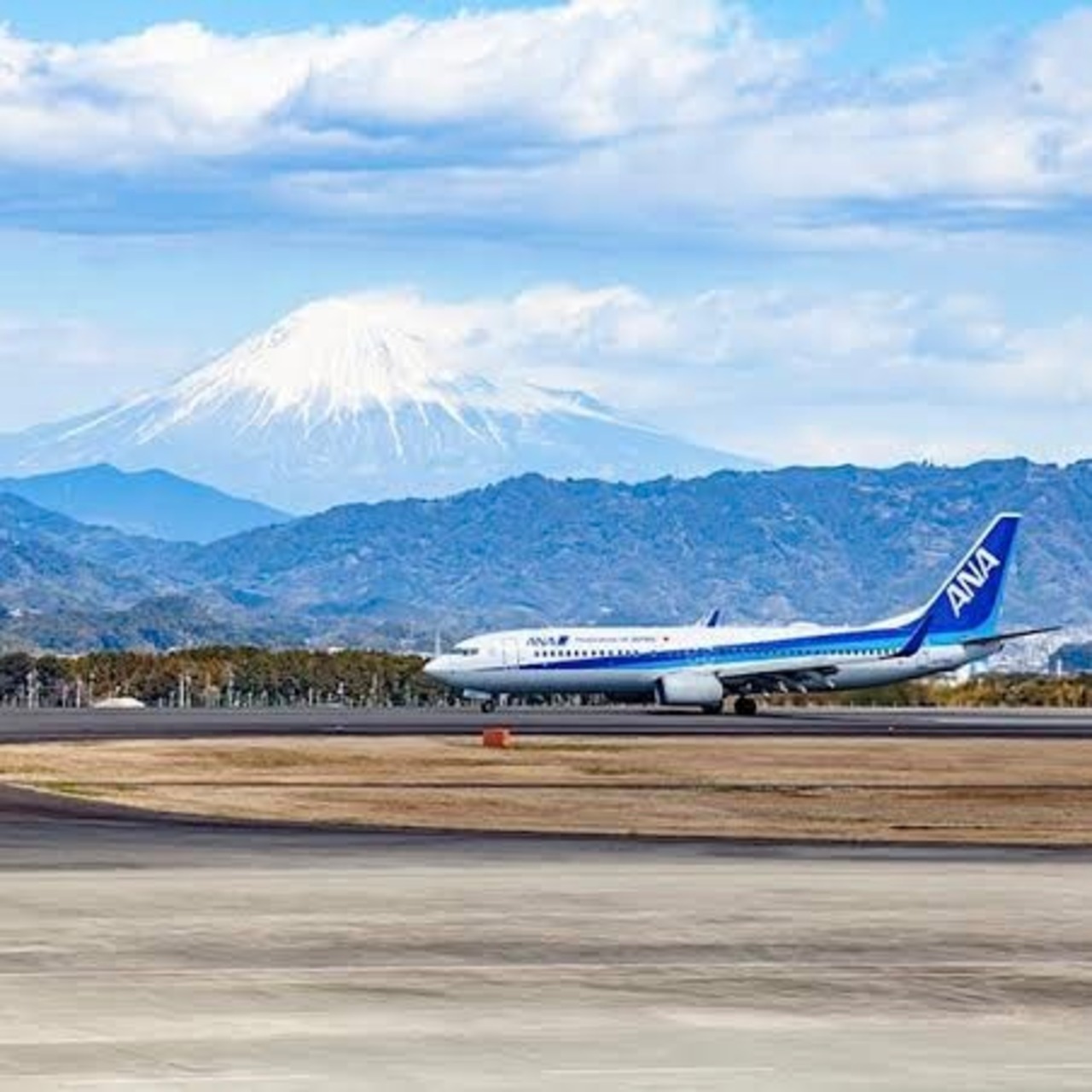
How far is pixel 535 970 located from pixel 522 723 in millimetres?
89231

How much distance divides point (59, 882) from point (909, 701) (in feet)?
488

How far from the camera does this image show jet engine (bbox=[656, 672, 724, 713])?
470 feet

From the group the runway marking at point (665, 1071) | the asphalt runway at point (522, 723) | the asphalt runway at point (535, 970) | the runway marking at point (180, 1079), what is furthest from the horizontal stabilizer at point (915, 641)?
the runway marking at point (180, 1079)

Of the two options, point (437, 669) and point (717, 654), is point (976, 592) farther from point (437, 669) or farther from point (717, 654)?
point (437, 669)

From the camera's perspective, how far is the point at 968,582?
155 m

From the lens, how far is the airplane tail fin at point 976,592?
154500 mm

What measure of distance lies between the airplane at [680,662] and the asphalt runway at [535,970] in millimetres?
96085

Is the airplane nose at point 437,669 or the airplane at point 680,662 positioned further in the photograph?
the airplane nose at point 437,669

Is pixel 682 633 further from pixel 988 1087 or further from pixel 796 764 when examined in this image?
pixel 988 1087

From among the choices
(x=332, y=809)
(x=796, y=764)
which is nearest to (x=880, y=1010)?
(x=332, y=809)

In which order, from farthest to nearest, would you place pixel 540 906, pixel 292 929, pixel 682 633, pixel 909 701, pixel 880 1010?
pixel 909 701 < pixel 682 633 < pixel 540 906 < pixel 292 929 < pixel 880 1010

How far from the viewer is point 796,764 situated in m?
85.6

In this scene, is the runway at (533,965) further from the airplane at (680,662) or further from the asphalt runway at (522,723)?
the airplane at (680,662)

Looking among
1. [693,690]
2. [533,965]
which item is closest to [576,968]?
[533,965]
